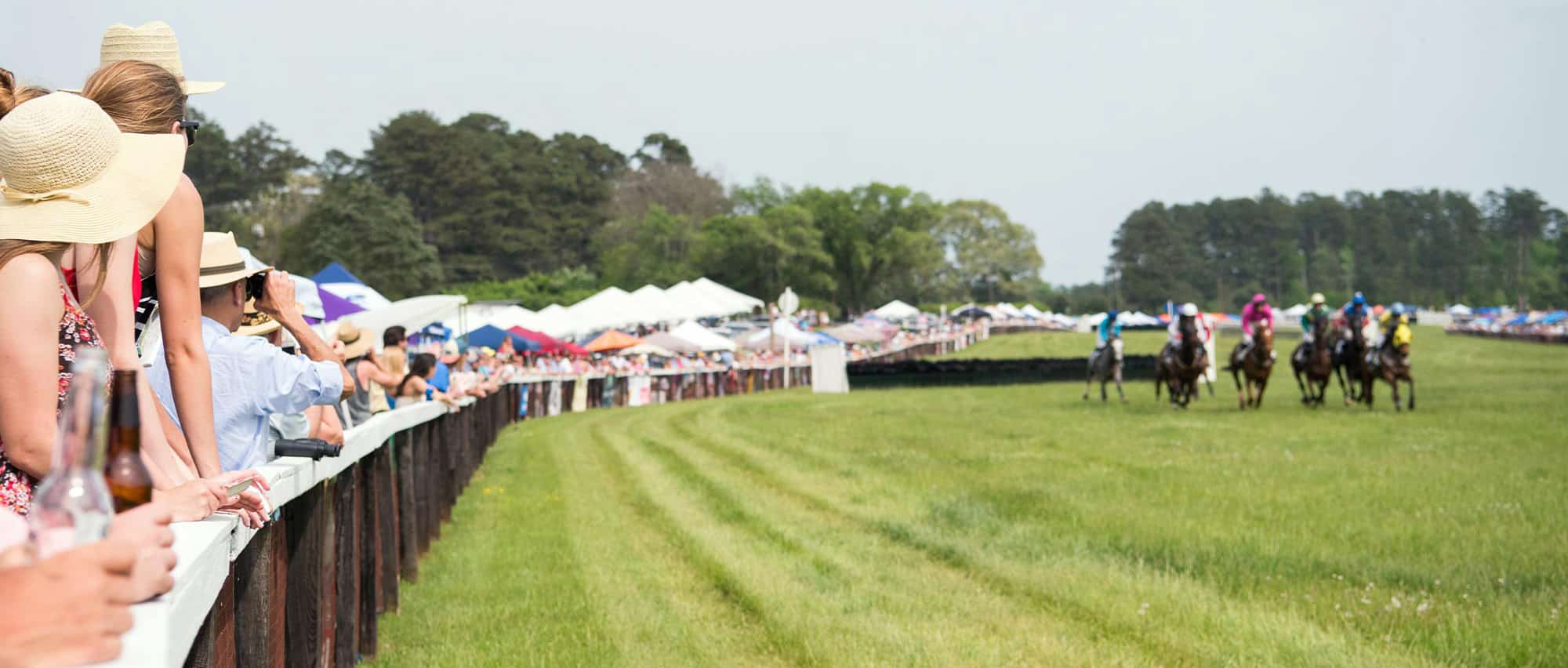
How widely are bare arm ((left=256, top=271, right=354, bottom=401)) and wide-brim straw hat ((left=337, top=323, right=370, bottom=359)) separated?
213 inches

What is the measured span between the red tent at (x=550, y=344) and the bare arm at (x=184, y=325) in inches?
1461

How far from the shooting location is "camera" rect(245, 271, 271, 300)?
5.55m

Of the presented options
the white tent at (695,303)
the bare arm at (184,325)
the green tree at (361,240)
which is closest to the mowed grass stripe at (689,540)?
the bare arm at (184,325)

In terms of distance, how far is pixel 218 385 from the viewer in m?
4.71

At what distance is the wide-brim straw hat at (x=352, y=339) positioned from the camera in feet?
35.7

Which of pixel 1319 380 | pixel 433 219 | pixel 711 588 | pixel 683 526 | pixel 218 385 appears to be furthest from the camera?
pixel 433 219

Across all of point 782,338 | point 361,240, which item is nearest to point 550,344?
point 782,338

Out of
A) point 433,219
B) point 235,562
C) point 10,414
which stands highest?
point 433,219

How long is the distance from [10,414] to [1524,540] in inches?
355

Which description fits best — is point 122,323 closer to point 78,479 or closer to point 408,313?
point 78,479

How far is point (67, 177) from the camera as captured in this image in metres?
2.61

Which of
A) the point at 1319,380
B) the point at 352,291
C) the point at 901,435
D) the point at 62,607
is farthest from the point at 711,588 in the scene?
the point at 1319,380

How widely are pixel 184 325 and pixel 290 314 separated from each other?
161cm

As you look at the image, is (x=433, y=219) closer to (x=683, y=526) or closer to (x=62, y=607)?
(x=683, y=526)
